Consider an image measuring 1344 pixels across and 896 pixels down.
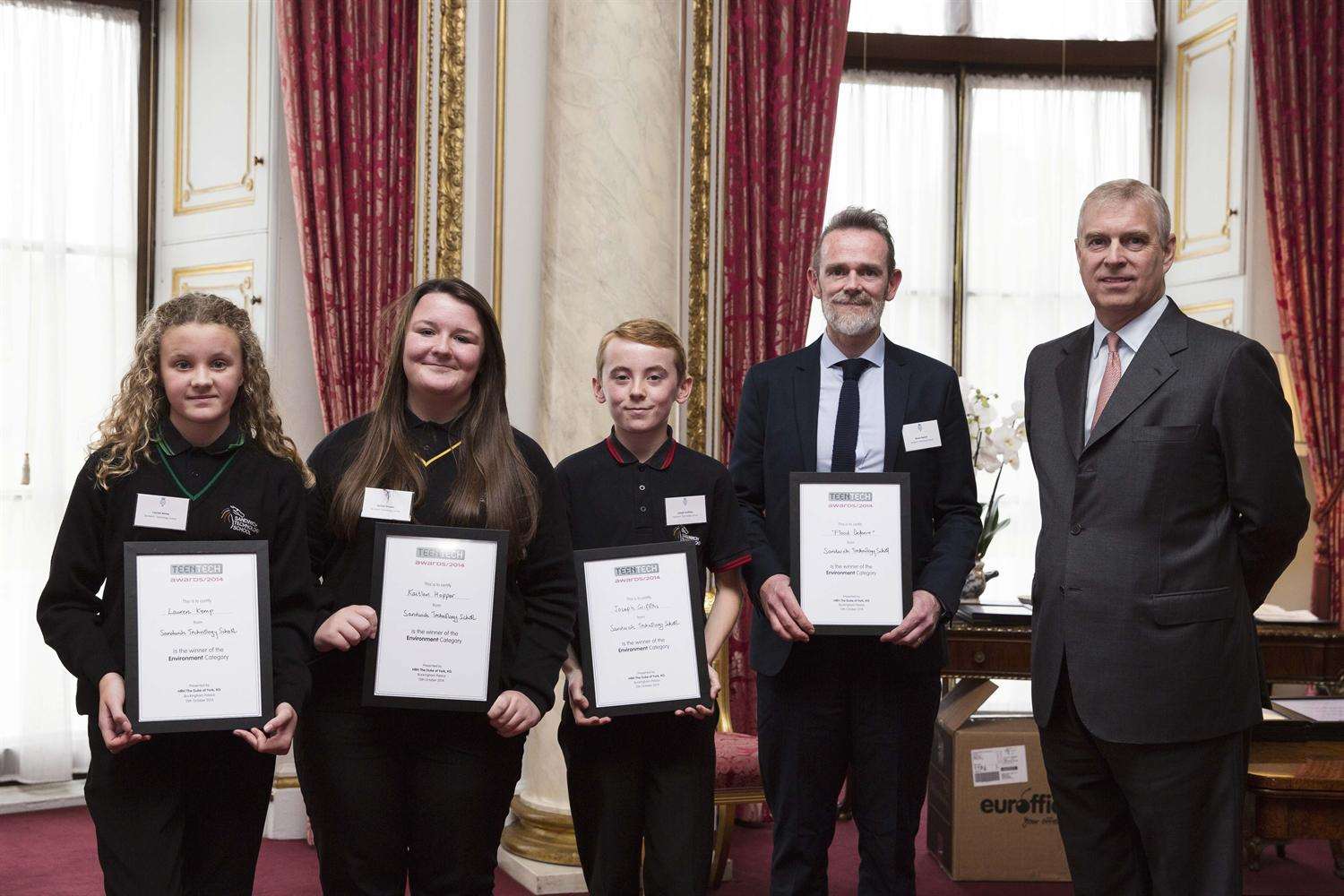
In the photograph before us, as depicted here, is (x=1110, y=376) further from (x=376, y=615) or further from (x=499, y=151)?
(x=499, y=151)

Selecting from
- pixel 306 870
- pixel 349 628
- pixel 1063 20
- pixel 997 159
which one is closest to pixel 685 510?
pixel 349 628

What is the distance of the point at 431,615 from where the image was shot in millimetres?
2125

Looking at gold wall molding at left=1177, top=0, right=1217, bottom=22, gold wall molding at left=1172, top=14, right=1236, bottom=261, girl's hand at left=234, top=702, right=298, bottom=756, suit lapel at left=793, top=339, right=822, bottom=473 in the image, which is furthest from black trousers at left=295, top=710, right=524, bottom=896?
gold wall molding at left=1177, top=0, right=1217, bottom=22

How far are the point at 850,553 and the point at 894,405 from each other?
35 cm

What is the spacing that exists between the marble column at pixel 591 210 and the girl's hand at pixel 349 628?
1847mm

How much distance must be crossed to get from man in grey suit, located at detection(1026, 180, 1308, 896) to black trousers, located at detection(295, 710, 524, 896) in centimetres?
110

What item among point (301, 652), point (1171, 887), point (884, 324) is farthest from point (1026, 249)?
point (301, 652)

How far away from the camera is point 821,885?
2574 mm

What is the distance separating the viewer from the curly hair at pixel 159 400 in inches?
82.0

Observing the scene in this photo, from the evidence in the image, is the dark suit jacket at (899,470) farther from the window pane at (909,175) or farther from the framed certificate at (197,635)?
the window pane at (909,175)

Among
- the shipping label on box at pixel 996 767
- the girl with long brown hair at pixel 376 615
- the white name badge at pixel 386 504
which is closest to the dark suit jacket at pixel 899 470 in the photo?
the girl with long brown hair at pixel 376 615

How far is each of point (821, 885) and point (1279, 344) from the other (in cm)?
395

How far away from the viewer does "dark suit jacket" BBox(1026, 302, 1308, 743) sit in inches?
87.0

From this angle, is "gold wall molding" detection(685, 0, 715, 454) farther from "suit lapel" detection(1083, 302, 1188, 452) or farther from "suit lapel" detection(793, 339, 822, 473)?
"suit lapel" detection(1083, 302, 1188, 452)
